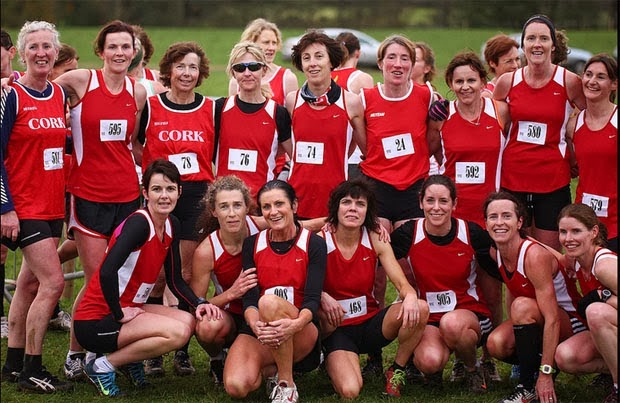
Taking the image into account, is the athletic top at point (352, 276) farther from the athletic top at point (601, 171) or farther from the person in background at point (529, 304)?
the athletic top at point (601, 171)

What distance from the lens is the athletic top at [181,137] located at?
19.1 feet

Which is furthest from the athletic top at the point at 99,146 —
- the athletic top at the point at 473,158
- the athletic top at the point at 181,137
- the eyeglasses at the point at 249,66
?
the athletic top at the point at 473,158

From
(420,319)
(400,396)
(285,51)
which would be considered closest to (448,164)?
(420,319)

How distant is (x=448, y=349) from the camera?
5352 mm

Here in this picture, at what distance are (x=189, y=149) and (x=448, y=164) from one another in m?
1.73

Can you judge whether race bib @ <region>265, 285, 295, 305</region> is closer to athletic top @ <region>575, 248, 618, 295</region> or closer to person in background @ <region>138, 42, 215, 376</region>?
person in background @ <region>138, 42, 215, 376</region>

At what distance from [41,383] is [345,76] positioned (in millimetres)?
4006

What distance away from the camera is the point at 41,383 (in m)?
5.29

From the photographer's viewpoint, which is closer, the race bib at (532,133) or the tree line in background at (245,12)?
the race bib at (532,133)

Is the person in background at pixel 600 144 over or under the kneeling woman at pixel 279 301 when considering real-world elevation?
over

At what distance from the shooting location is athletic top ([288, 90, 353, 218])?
5.95m

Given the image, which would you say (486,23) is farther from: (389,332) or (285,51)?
(389,332)

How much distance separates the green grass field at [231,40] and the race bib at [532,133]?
1803cm

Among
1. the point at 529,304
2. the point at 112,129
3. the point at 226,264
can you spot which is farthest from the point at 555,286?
the point at 112,129
